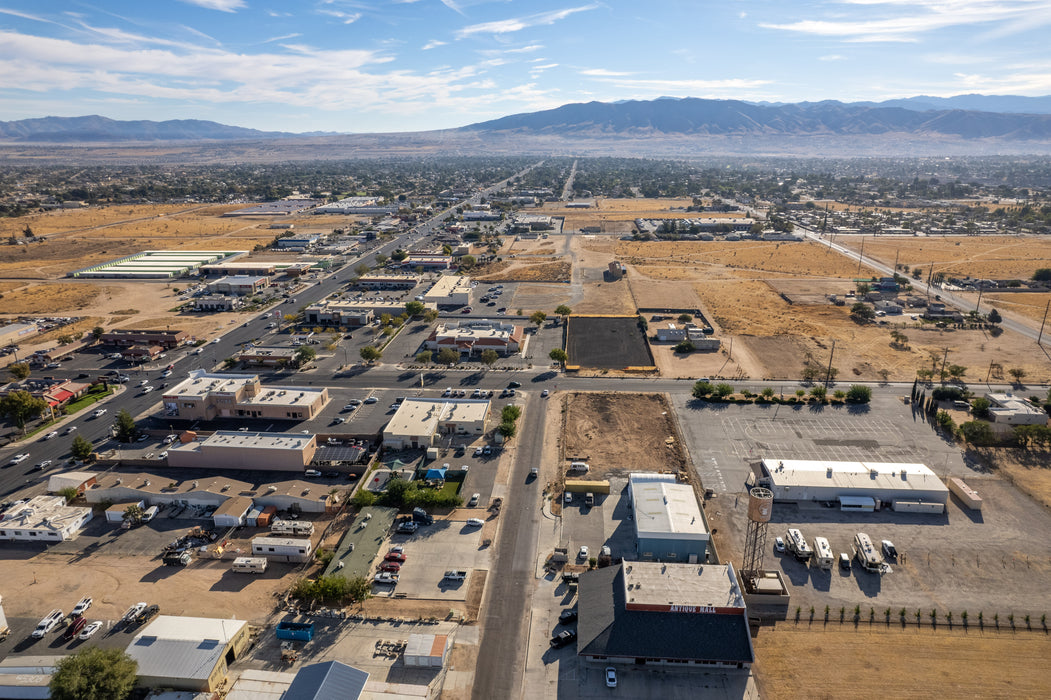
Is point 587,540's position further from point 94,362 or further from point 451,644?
point 94,362

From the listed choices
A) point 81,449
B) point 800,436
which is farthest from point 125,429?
point 800,436

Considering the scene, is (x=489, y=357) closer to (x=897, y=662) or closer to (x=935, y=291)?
(x=897, y=662)

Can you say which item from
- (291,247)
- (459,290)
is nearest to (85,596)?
(459,290)

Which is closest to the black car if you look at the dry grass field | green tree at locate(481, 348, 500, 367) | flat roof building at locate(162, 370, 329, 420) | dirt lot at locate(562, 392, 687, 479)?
dirt lot at locate(562, 392, 687, 479)

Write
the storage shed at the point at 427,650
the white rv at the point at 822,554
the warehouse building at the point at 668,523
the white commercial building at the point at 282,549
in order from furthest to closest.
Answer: the white commercial building at the point at 282,549 < the warehouse building at the point at 668,523 < the white rv at the point at 822,554 < the storage shed at the point at 427,650

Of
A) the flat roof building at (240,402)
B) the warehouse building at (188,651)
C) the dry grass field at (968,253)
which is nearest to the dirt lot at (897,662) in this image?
the warehouse building at (188,651)

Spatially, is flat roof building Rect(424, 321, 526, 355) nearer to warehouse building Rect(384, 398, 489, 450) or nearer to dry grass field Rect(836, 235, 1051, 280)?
warehouse building Rect(384, 398, 489, 450)

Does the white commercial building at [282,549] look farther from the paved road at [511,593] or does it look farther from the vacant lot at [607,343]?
the vacant lot at [607,343]
